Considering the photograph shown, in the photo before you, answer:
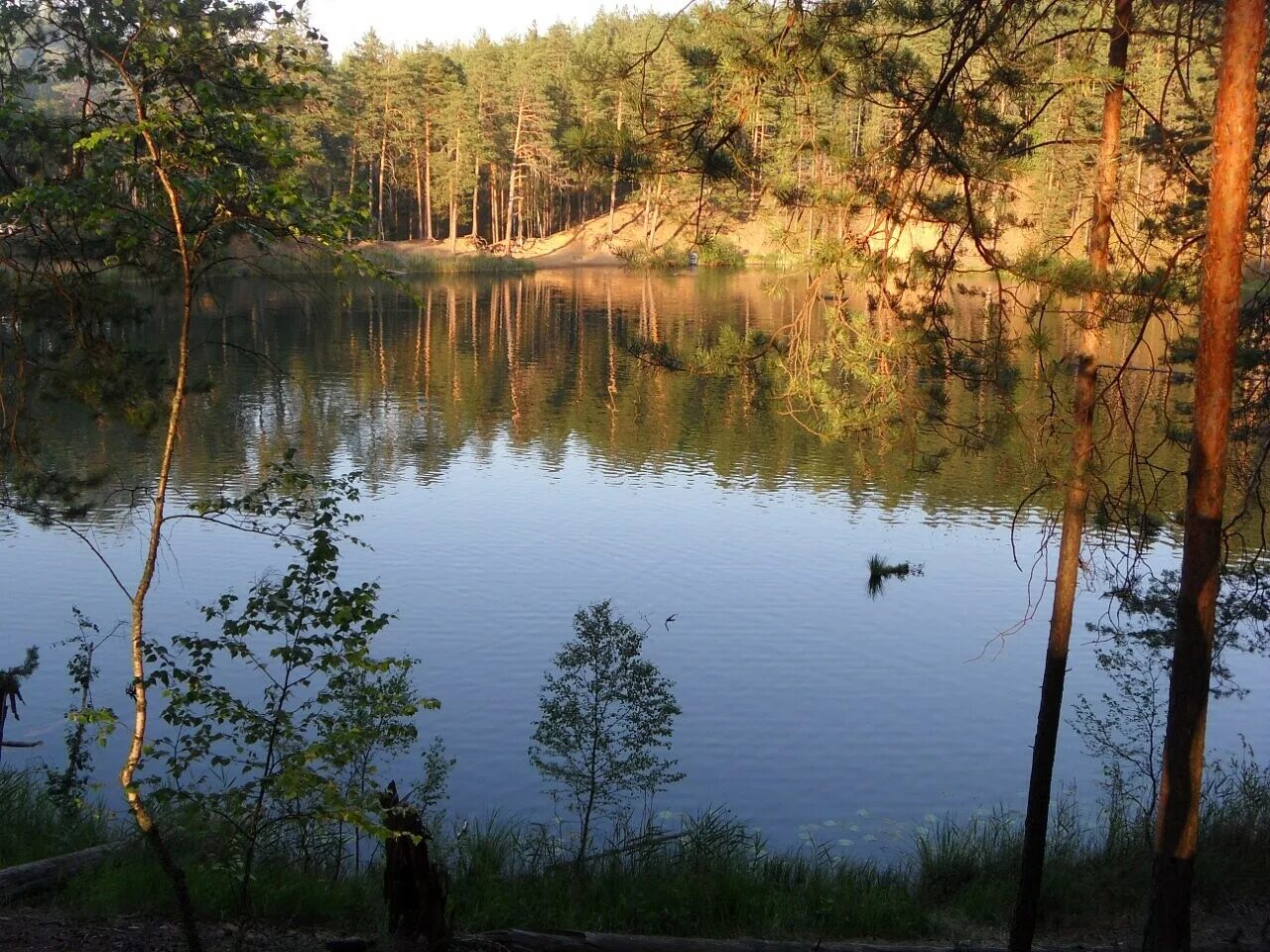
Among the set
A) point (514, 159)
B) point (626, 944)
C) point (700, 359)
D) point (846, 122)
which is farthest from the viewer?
point (514, 159)

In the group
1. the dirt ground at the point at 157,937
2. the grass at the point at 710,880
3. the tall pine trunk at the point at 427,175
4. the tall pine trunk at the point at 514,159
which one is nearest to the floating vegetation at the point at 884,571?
the grass at the point at 710,880

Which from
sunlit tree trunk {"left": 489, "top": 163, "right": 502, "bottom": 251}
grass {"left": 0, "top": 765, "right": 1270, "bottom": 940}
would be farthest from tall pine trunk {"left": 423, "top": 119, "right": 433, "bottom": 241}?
grass {"left": 0, "top": 765, "right": 1270, "bottom": 940}

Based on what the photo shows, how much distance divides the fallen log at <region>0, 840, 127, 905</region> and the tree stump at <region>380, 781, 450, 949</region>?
240 centimetres

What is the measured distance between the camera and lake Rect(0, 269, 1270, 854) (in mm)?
11383

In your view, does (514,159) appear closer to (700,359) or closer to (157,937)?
(700,359)

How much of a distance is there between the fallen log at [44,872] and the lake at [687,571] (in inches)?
120

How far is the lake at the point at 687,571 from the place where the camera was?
11383 millimetres

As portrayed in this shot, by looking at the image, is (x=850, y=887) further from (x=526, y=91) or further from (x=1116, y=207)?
(x=526, y=91)

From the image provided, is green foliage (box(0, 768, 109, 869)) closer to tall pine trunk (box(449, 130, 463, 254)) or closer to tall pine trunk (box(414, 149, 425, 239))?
tall pine trunk (box(449, 130, 463, 254))

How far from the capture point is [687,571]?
17578 mm

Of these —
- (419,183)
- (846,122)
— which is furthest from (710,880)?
(419,183)

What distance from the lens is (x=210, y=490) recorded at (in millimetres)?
20359

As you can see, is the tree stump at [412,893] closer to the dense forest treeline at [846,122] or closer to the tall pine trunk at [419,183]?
the dense forest treeline at [846,122]

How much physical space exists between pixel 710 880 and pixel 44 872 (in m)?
3.98
